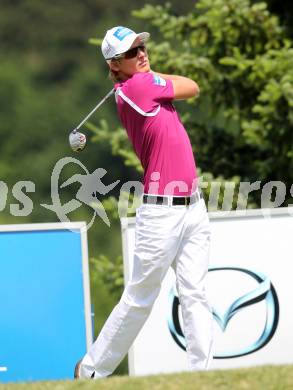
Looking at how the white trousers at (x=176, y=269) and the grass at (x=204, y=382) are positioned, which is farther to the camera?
the white trousers at (x=176, y=269)

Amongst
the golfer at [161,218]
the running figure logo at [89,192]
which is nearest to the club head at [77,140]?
the golfer at [161,218]

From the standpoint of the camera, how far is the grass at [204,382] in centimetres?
573

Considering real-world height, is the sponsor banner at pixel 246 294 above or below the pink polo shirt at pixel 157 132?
below

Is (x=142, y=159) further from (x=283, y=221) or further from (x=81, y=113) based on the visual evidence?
(x=81, y=113)

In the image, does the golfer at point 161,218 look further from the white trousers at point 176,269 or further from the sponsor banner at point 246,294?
the sponsor banner at point 246,294

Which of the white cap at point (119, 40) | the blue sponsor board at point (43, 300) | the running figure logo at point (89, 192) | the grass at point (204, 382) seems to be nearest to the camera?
the grass at point (204, 382)

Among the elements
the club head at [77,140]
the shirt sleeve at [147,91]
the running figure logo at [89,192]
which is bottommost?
the running figure logo at [89,192]

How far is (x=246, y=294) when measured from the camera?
8.23 meters

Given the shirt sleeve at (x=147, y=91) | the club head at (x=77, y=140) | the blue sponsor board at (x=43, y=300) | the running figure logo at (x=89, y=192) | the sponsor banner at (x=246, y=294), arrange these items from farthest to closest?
the running figure logo at (x=89, y=192) < the sponsor banner at (x=246, y=294) < the blue sponsor board at (x=43, y=300) < the club head at (x=77, y=140) < the shirt sleeve at (x=147, y=91)

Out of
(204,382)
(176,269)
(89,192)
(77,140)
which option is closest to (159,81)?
(77,140)

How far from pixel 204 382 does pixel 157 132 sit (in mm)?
1495

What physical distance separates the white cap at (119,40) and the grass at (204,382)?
1.76 metres

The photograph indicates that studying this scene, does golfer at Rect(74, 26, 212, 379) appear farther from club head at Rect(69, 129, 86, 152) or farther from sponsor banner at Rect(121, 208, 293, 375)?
sponsor banner at Rect(121, 208, 293, 375)

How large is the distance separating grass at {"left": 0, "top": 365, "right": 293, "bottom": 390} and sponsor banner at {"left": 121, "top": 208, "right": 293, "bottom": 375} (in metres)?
2.21
